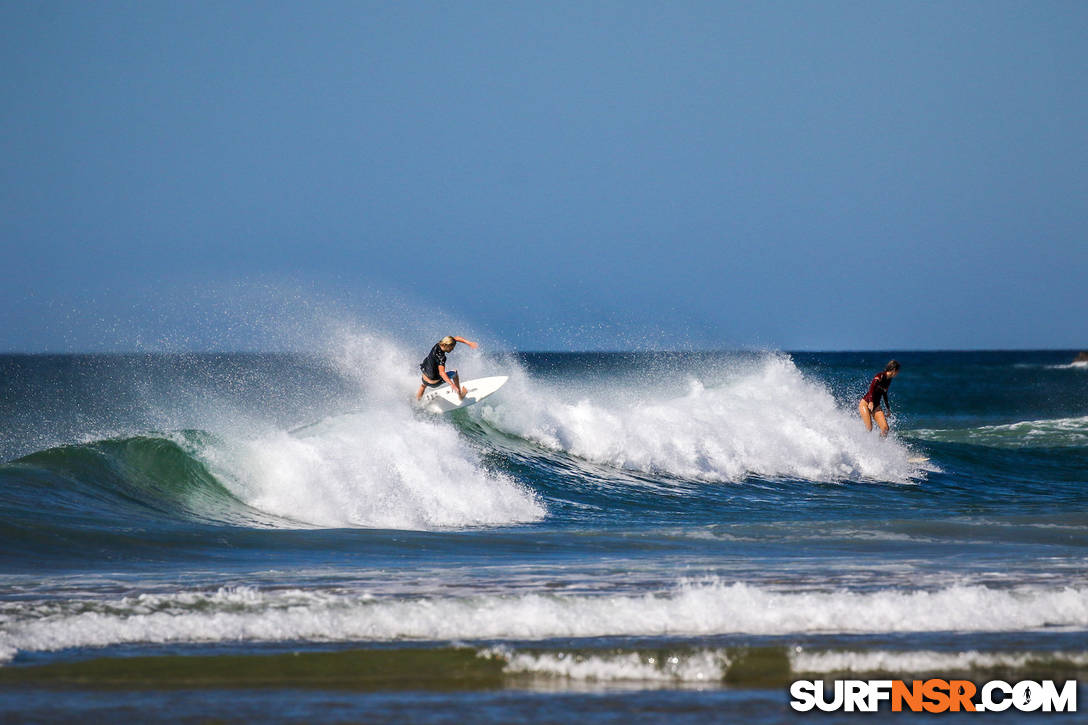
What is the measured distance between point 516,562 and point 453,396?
8.40 metres

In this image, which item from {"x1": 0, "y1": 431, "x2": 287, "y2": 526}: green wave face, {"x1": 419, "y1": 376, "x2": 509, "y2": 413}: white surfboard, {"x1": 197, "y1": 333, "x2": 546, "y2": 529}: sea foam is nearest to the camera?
{"x1": 0, "y1": 431, "x2": 287, "y2": 526}: green wave face

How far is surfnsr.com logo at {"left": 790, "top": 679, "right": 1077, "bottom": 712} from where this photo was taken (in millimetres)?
5508

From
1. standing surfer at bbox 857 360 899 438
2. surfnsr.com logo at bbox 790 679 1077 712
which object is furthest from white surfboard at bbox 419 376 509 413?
surfnsr.com logo at bbox 790 679 1077 712

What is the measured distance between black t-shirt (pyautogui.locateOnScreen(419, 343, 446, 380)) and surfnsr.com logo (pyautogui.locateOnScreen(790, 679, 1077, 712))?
1138cm

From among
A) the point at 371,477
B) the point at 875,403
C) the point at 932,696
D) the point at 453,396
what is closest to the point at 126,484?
the point at 371,477

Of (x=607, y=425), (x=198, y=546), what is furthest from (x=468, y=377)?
(x=198, y=546)

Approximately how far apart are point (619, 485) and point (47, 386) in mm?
40857

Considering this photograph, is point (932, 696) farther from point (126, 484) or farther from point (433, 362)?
point (433, 362)

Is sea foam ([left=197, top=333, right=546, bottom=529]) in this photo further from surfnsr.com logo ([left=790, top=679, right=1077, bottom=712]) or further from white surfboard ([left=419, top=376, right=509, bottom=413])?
surfnsr.com logo ([left=790, top=679, right=1077, bottom=712])

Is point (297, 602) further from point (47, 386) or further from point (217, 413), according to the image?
point (47, 386)

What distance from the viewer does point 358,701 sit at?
18.3 feet

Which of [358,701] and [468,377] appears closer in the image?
[358,701]

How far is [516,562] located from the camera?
9.30 metres

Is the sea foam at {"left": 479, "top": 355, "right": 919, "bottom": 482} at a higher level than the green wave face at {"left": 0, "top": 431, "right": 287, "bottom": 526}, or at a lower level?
higher
